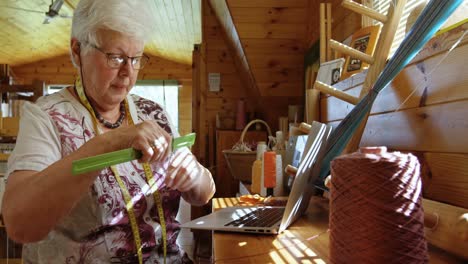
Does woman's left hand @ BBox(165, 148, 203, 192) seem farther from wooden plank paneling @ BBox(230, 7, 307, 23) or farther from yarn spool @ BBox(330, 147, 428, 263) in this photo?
wooden plank paneling @ BBox(230, 7, 307, 23)

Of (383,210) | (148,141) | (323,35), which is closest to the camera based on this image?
(383,210)

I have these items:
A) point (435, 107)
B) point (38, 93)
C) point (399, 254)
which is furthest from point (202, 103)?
point (399, 254)

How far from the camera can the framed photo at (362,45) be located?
1483 millimetres

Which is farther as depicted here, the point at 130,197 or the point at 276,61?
the point at 276,61

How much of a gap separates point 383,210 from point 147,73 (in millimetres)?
8211

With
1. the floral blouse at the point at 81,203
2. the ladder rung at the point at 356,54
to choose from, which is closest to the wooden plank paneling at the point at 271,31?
the ladder rung at the point at 356,54

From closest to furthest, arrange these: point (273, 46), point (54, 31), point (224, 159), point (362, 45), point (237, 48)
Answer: point (362, 45) < point (273, 46) < point (237, 48) < point (224, 159) < point (54, 31)

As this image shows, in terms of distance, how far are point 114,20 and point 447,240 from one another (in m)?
0.89

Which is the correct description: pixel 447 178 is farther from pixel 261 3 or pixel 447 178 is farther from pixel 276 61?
pixel 276 61

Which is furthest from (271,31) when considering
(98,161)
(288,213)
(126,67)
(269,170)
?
(98,161)

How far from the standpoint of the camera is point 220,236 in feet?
3.06

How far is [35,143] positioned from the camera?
90 centimetres

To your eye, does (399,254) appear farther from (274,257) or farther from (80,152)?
(80,152)

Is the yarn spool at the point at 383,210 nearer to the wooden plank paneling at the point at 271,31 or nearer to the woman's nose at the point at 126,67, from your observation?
the woman's nose at the point at 126,67
